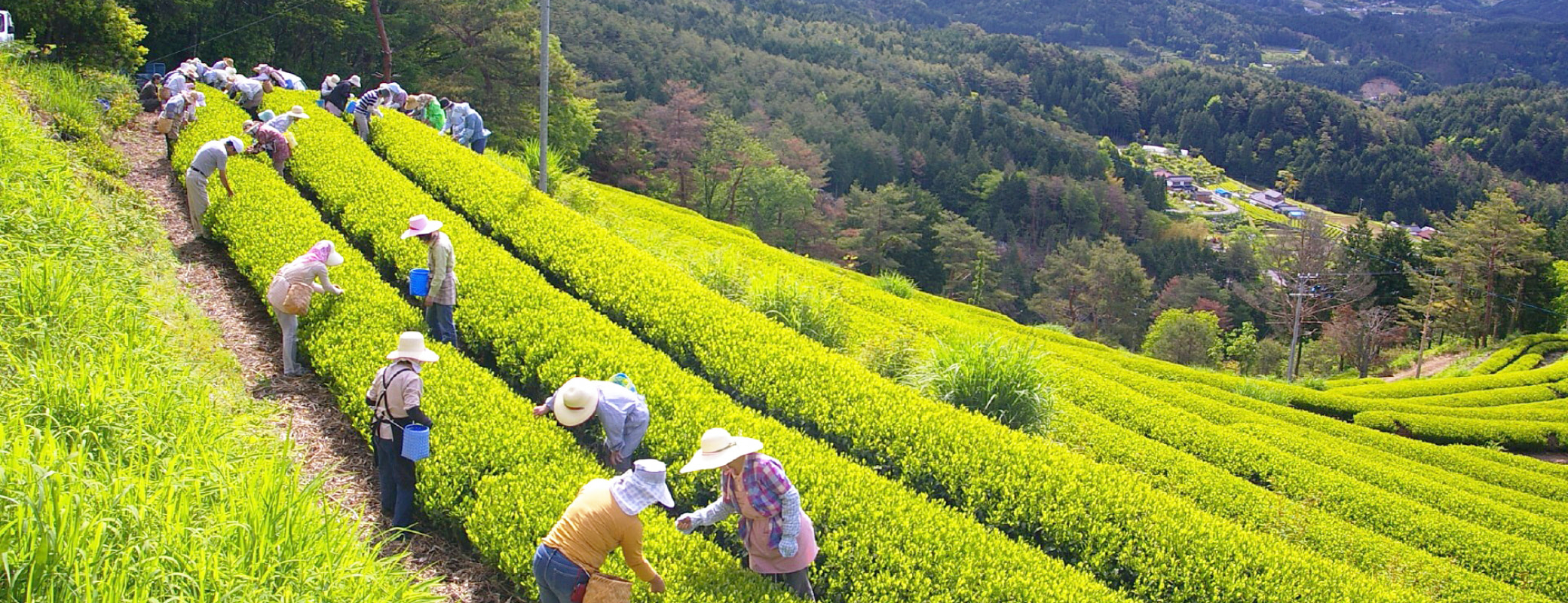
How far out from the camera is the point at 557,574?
5.51 meters

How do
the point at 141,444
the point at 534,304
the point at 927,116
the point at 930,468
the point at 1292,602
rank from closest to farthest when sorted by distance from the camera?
the point at 141,444 < the point at 1292,602 < the point at 930,468 < the point at 534,304 < the point at 927,116

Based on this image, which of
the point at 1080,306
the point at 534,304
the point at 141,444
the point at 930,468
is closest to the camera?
the point at 141,444

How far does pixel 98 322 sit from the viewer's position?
25.0 feet

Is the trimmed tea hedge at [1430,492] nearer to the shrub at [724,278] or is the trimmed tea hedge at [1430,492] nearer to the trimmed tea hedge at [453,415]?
the shrub at [724,278]

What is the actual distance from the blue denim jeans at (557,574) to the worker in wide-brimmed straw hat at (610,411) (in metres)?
1.69

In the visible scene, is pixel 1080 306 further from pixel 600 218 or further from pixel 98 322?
pixel 98 322

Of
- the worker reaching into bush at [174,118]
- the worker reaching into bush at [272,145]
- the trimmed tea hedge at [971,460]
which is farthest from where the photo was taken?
the worker reaching into bush at [174,118]

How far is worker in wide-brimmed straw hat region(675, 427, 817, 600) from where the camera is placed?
20.0 feet

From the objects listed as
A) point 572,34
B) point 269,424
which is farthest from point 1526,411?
point 572,34

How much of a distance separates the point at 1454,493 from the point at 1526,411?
12.9 metres

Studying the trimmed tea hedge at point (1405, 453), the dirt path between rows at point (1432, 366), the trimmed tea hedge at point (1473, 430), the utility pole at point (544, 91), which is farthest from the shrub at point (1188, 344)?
the utility pole at point (544, 91)

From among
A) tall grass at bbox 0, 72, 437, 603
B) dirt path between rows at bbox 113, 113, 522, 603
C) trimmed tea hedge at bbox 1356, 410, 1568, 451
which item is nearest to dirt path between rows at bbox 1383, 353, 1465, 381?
trimmed tea hedge at bbox 1356, 410, 1568, 451

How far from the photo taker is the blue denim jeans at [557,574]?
5496 mm

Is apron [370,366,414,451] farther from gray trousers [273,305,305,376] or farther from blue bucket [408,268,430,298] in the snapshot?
blue bucket [408,268,430,298]
